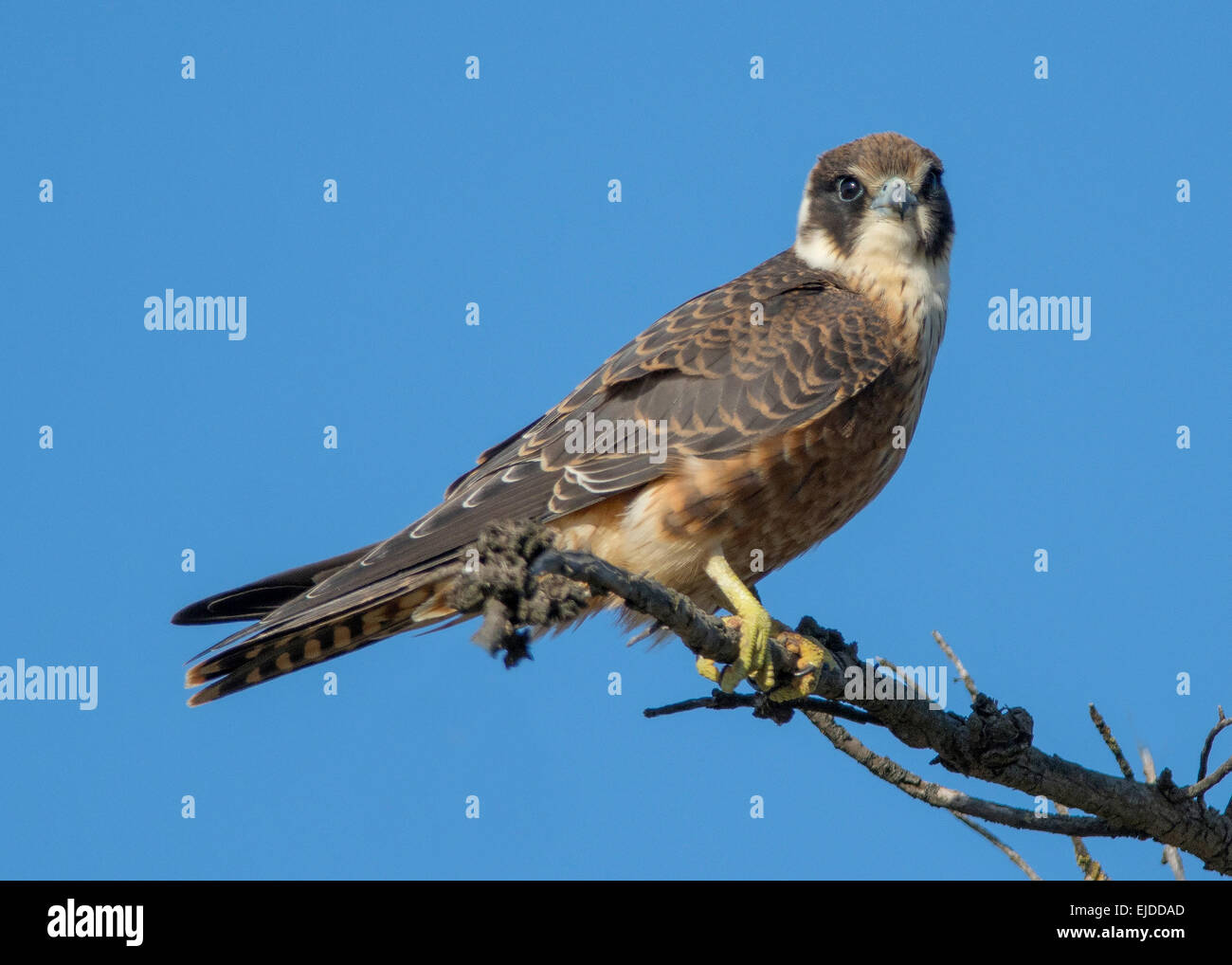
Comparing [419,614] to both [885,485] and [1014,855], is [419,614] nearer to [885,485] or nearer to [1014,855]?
[885,485]

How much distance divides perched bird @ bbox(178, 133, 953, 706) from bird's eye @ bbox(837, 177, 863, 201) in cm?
8

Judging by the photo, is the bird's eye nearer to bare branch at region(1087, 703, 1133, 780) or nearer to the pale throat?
the pale throat

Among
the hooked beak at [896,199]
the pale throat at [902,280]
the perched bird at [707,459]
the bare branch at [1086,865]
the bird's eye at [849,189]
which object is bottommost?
the bare branch at [1086,865]

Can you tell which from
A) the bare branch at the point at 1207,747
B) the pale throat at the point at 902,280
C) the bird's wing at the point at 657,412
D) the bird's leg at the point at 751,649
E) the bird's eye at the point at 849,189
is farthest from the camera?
the bird's eye at the point at 849,189

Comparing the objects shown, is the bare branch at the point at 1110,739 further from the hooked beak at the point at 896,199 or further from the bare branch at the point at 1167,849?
the hooked beak at the point at 896,199

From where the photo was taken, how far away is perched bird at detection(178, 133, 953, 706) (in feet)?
14.4

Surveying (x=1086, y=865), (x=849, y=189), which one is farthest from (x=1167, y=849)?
(x=849, y=189)

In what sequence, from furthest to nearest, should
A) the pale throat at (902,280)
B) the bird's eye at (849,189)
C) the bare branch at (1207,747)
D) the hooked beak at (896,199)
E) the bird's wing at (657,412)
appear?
the bird's eye at (849,189) < the hooked beak at (896,199) < the pale throat at (902,280) < the bird's wing at (657,412) < the bare branch at (1207,747)

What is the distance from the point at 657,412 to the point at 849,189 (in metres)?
1.33

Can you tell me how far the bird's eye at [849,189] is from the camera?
521cm

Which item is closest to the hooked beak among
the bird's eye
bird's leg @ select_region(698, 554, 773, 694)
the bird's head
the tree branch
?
the bird's head

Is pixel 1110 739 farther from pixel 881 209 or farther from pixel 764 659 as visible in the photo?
pixel 881 209

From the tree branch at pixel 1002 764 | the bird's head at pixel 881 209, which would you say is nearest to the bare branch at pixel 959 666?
the tree branch at pixel 1002 764
